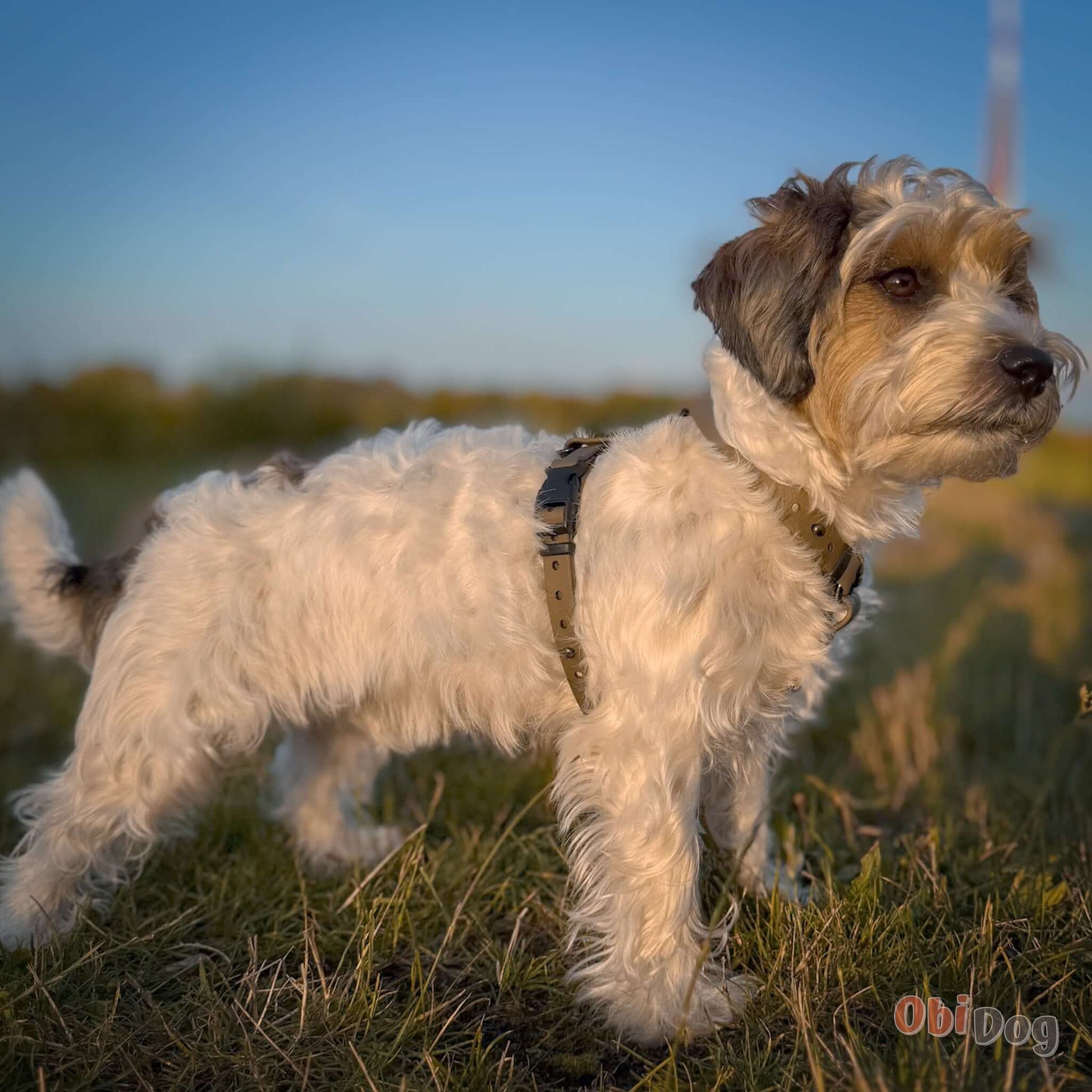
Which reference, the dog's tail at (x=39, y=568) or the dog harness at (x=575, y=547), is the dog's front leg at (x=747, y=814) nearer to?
the dog harness at (x=575, y=547)

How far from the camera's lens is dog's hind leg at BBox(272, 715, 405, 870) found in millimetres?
4344

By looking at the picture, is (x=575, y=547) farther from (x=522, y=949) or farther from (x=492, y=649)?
(x=522, y=949)

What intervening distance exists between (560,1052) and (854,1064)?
3.43 ft

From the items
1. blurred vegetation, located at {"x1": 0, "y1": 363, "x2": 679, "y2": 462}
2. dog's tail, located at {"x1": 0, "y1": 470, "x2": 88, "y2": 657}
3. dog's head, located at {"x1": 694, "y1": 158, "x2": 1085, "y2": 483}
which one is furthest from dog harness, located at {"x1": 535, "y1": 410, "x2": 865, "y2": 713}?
blurred vegetation, located at {"x1": 0, "y1": 363, "x2": 679, "y2": 462}

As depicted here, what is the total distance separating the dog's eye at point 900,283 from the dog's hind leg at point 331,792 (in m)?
2.73

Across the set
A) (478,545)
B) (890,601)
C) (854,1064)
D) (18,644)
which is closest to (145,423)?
(18,644)

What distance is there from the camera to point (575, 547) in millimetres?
3217

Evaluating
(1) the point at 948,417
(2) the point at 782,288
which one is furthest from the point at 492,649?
(1) the point at 948,417

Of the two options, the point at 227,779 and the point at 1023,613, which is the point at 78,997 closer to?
the point at 227,779

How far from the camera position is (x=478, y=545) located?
3314 mm

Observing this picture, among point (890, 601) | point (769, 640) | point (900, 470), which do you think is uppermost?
point (900, 470)

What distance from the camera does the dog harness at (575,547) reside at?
10.0 feet

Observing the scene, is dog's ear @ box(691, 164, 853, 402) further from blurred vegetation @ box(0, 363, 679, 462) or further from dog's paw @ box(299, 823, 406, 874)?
blurred vegetation @ box(0, 363, 679, 462)

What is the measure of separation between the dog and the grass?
23 cm
